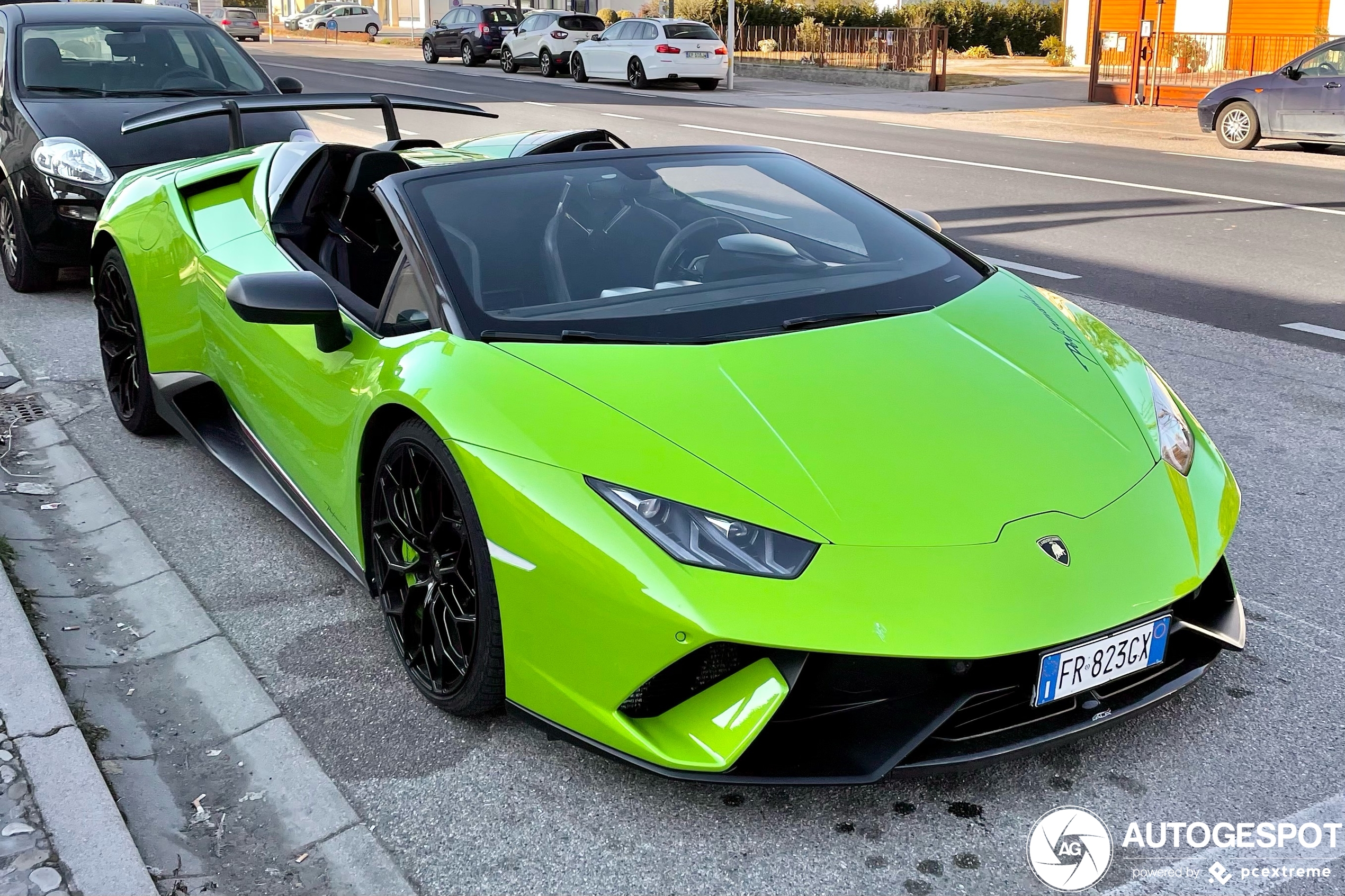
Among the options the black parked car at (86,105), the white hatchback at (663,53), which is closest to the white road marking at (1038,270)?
the black parked car at (86,105)

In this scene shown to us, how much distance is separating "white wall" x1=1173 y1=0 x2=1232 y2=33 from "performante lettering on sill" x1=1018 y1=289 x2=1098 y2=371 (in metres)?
28.6

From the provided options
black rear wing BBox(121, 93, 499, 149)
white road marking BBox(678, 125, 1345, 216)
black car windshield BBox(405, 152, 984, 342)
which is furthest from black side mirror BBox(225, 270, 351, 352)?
white road marking BBox(678, 125, 1345, 216)

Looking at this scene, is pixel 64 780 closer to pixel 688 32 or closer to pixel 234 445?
pixel 234 445

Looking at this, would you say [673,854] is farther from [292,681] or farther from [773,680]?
[292,681]

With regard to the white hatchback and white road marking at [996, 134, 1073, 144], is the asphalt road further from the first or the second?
the white hatchback

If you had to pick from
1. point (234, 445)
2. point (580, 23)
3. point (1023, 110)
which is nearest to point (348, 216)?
point (234, 445)

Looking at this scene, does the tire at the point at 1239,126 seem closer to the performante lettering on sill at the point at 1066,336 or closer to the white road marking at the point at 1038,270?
the white road marking at the point at 1038,270

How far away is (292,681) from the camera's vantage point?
10.7 feet

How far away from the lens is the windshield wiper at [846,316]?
3.16 m

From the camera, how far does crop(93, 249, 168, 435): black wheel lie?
4773 mm

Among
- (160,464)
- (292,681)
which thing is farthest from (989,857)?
(160,464)

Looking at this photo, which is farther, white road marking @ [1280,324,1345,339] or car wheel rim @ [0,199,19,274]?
car wheel rim @ [0,199,19,274]

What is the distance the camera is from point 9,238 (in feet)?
24.7

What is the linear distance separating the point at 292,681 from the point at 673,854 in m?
1.25
